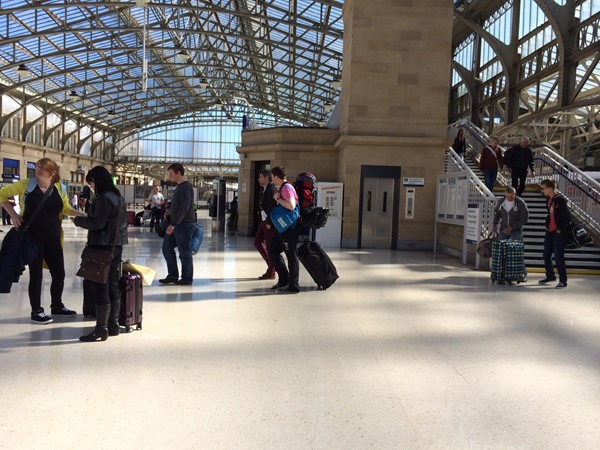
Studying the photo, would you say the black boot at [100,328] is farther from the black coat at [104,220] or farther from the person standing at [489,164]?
the person standing at [489,164]

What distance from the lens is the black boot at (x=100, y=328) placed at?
15.1 ft

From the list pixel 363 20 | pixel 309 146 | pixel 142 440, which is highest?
pixel 363 20

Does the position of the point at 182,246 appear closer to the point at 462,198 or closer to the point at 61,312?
the point at 61,312

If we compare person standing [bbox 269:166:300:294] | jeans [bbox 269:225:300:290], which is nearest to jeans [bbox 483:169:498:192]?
person standing [bbox 269:166:300:294]

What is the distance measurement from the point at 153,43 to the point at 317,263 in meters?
31.0

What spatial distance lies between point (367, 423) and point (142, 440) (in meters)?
1.25

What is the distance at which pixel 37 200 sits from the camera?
5.04 meters

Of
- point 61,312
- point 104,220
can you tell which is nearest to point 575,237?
point 104,220

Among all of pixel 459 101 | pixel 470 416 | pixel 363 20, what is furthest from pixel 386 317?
pixel 459 101

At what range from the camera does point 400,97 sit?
47.3 ft

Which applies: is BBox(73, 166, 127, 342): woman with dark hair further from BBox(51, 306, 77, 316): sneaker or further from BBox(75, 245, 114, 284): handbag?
BBox(51, 306, 77, 316): sneaker

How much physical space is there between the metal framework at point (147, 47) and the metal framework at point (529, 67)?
7.49 meters

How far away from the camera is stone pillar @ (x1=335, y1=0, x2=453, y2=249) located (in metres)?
14.3

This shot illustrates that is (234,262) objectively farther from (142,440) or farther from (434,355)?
(142,440)
